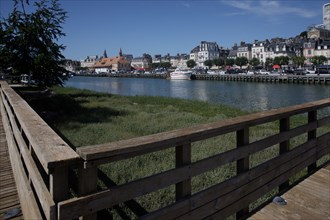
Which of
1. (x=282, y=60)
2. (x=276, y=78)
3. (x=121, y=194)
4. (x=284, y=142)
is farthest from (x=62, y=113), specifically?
(x=282, y=60)

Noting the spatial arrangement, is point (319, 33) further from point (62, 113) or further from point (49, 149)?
point (49, 149)

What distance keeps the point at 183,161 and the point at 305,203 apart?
2107 mm

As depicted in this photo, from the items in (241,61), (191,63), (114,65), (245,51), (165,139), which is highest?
(245,51)

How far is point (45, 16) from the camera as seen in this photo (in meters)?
15.6

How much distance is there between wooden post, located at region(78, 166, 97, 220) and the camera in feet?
6.57

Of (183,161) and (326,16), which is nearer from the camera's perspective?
(183,161)

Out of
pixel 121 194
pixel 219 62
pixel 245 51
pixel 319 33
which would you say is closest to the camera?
pixel 121 194

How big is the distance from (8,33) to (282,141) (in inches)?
Answer: 560

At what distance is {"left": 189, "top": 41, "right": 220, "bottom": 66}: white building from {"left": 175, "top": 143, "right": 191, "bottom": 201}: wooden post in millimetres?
162007

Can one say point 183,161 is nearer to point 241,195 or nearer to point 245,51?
point 241,195

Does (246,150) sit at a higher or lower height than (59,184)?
lower

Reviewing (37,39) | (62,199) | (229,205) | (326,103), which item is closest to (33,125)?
(62,199)

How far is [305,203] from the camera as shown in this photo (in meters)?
3.85

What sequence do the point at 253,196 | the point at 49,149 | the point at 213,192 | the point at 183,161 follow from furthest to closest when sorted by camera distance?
the point at 253,196, the point at 213,192, the point at 183,161, the point at 49,149
